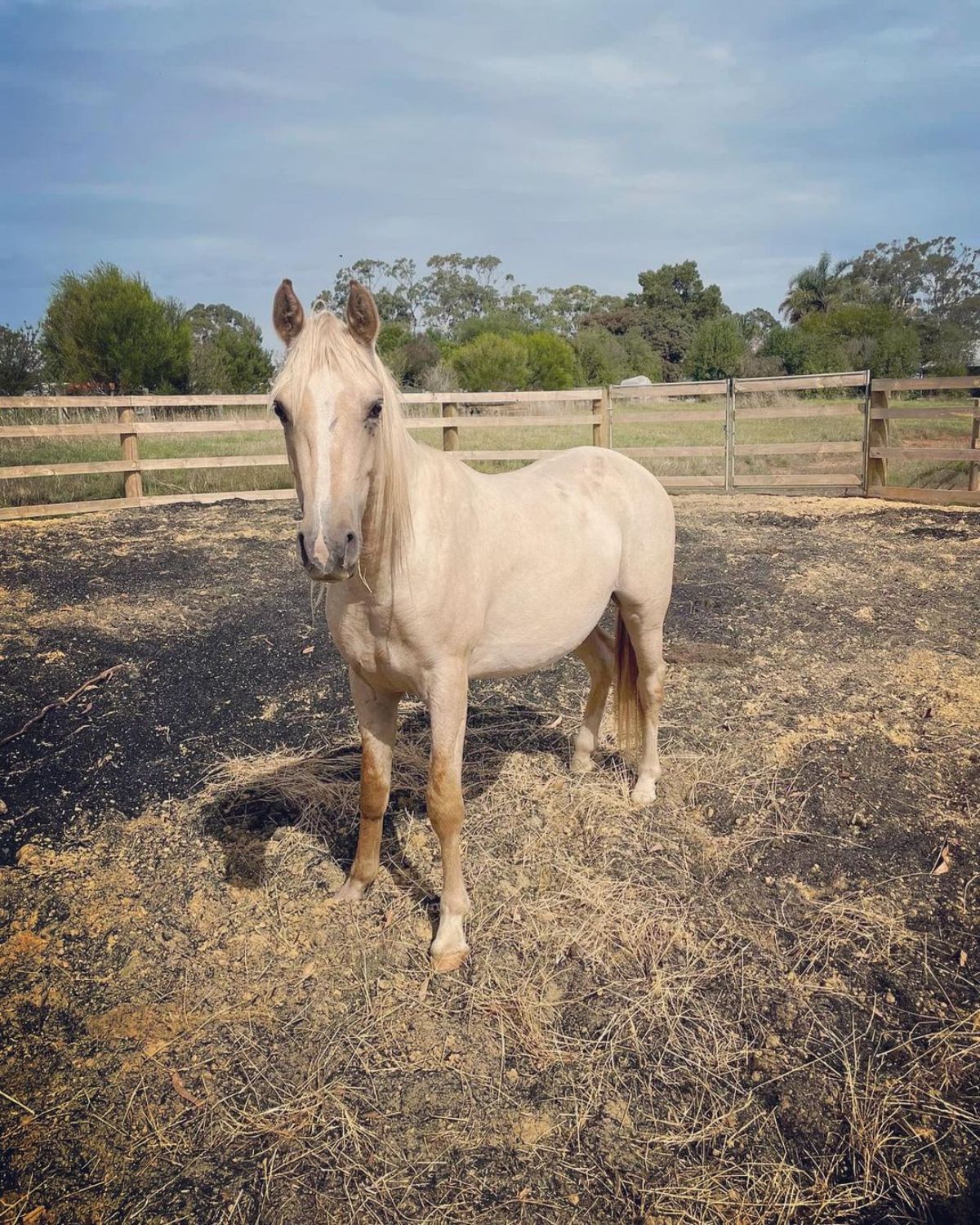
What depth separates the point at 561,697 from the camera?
4848 millimetres

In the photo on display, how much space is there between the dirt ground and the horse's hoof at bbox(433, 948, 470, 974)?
0.17ft

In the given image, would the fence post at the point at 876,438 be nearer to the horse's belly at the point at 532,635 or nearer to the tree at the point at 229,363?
the horse's belly at the point at 532,635

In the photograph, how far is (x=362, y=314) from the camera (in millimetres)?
2225

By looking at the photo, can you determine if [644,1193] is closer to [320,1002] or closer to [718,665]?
[320,1002]

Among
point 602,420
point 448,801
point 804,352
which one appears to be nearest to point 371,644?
point 448,801

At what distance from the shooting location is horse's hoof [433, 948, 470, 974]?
2.64 metres

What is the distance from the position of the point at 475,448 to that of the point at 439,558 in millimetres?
15889

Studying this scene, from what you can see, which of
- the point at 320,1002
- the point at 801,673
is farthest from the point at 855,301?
the point at 320,1002

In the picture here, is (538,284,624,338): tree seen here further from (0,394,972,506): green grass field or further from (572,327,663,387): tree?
(0,394,972,506): green grass field

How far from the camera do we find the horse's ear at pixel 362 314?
216 cm

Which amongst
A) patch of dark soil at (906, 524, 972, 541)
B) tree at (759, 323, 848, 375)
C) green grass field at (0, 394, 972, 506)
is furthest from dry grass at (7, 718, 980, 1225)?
tree at (759, 323, 848, 375)

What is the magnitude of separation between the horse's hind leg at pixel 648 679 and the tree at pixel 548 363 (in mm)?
37813

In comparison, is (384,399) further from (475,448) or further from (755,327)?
(755,327)

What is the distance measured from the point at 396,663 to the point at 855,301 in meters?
63.4
